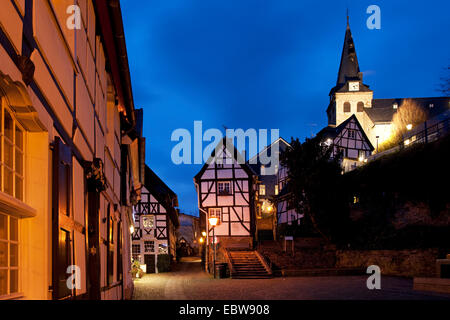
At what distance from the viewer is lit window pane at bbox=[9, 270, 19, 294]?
9.50 feet

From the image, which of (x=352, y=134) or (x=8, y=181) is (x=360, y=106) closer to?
(x=352, y=134)

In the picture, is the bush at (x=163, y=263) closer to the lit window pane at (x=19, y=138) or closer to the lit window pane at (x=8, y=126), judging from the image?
the lit window pane at (x=19, y=138)

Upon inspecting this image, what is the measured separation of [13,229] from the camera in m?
2.94

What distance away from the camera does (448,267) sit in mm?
13875

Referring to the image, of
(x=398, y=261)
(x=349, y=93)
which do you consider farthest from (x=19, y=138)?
(x=349, y=93)

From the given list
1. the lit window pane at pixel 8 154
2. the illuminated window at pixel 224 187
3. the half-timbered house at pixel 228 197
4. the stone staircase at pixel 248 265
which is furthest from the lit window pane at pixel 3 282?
the illuminated window at pixel 224 187

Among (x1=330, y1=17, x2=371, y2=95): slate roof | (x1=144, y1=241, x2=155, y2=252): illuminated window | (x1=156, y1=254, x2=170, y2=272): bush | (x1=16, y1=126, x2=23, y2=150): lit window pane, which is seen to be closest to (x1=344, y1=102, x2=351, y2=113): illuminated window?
(x1=330, y1=17, x2=371, y2=95): slate roof

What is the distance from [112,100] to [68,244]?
582cm

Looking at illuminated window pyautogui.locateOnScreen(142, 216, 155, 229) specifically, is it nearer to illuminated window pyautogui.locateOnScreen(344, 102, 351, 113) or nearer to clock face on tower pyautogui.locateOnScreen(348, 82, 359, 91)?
illuminated window pyautogui.locateOnScreen(344, 102, 351, 113)

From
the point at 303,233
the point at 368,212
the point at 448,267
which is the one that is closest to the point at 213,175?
the point at 303,233

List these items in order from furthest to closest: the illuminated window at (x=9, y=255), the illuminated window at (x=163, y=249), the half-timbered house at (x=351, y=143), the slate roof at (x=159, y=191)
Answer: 1. the half-timbered house at (x=351, y=143)
2. the slate roof at (x=159, y=191)
3. the illuminated window at (x=163, y=249)
4. the illuminated window at (x=9, y=255)

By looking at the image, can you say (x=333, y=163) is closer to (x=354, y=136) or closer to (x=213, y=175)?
(x=213, y=175)

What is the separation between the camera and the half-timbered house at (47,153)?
2703 millimetres

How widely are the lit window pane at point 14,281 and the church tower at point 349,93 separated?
6816 cm
